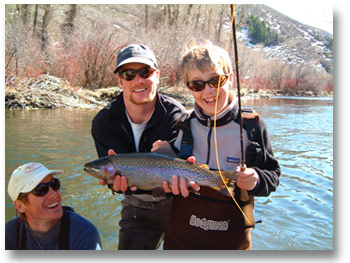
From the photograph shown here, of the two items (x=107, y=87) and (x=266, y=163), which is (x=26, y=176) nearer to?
(x=266, y=163)

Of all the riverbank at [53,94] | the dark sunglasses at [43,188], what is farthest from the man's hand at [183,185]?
the riverbank at [53,94]

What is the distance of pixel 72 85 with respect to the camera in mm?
19094

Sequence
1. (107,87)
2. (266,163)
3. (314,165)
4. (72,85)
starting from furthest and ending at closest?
(107,87)
(72,85)
(314,165)
(266,163)

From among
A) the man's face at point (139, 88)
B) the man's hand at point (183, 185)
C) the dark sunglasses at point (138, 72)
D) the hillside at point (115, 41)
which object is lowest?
the man's hand at point (183, 185)

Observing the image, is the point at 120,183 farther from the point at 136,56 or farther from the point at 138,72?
the point at 136,56

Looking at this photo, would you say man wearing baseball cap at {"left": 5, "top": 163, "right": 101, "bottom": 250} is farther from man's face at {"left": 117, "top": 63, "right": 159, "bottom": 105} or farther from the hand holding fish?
the hand holding fish

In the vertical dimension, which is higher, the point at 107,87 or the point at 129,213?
the point at 107,87

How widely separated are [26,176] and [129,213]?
0.99 meters

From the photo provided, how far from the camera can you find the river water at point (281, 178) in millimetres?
4602

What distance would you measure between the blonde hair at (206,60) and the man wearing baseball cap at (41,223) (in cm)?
152

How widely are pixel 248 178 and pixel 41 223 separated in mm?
1770

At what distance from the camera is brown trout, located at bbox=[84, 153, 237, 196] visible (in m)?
2.54

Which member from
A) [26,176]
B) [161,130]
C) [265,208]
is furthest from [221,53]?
[265,208]

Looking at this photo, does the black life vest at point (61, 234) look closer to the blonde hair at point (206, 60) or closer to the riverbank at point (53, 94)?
the blonde hair at point (206, 60)
